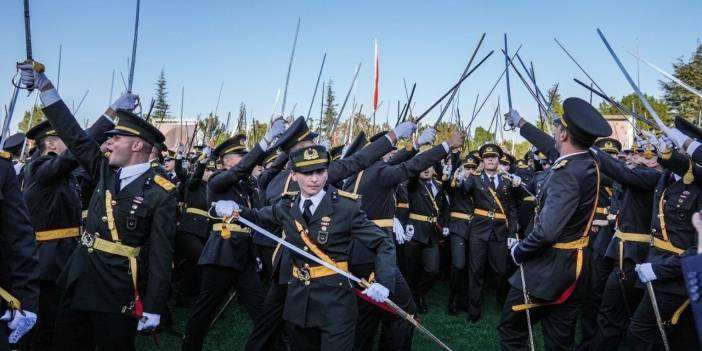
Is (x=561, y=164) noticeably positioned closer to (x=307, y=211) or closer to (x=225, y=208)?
(x=307, y=211)

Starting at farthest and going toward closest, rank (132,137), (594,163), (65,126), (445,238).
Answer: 1. (445,238)
2. (594,163)
3. (132,137)
4. (65,126)

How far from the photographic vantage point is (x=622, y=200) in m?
6.54

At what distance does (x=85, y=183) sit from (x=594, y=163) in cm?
524

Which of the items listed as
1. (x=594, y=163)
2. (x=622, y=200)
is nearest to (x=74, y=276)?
(x=594, y=163)

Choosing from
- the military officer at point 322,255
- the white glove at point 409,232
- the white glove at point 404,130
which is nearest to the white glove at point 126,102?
the military officer at point 322,255

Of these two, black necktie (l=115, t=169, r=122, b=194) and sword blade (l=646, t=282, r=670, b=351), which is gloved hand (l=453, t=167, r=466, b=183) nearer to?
sword blade (l=646, t=282, r=670, b=351)

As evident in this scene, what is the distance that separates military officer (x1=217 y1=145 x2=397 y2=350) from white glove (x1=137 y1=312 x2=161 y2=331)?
0.94 m

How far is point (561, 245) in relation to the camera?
15.2 ft

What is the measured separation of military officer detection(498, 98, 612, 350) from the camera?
175 inches

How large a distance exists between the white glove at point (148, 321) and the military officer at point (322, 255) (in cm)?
94

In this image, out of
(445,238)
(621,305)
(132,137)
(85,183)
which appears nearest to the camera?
(132,137)

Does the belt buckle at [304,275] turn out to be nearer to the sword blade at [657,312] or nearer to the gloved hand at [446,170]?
the sword blade at [657,312]

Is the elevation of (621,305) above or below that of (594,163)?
below

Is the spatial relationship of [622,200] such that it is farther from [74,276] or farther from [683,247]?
[74,276]
